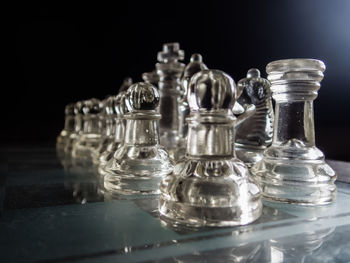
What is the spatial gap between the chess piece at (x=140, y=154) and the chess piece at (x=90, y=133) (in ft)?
2.38

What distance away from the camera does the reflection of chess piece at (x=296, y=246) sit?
0.54 metres

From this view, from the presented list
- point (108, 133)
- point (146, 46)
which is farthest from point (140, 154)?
point (146, 46)

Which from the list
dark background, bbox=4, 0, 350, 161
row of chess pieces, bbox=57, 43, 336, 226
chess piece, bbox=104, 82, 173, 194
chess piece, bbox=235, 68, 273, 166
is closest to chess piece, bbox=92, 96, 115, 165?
row of chess pieces, bbox=57, 43, 336, 226

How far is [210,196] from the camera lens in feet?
2.26

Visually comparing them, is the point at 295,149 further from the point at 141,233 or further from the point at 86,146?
the point at 86,146

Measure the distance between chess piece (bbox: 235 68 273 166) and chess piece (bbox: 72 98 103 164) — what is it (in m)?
0.81

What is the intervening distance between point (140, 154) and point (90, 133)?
0.86m

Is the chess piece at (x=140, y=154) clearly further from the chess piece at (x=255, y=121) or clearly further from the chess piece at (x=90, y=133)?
the chess piece at (x=90, y=133)

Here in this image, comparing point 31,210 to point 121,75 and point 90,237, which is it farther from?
point 121,75

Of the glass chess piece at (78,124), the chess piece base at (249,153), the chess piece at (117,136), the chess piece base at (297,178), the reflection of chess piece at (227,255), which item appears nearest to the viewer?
the reflection of chess piece at (227,255)

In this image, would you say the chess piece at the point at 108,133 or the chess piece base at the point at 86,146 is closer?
the chess piece at the point at 108,133

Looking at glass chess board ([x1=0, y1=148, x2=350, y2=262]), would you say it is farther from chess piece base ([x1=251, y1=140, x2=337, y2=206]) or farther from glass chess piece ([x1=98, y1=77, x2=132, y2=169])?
glass chess piece ([x1=98, y1=77, x2=132, y2=169])

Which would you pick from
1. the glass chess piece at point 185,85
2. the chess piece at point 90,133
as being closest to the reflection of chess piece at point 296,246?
the glass chess piece at point 185,85

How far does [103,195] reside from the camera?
3.02 ft
